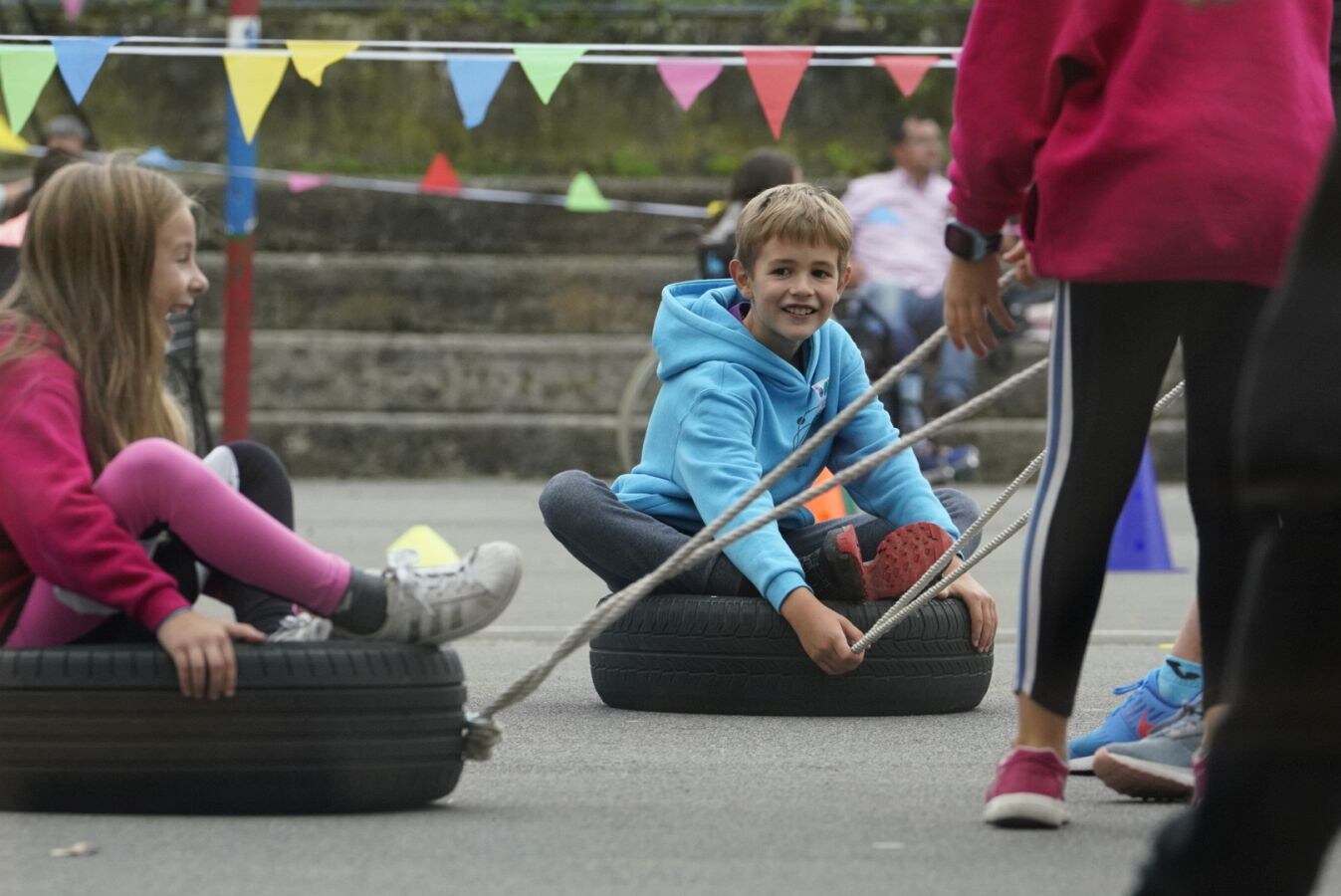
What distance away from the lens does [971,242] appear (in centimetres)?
329

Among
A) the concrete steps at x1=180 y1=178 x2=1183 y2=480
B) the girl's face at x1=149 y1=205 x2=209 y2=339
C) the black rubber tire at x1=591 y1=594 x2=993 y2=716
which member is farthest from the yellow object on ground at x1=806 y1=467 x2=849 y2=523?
the concrete steps at x1=180 y1=178 x2=1183 y2=480

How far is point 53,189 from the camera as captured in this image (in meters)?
3.41

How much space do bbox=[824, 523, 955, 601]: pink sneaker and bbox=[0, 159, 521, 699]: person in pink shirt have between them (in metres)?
1.23

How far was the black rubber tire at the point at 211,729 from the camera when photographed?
3096 mm

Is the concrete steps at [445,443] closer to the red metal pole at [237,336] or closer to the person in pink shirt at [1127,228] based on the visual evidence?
the red metal pole at [237,336]

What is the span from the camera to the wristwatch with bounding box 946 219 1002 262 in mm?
3283

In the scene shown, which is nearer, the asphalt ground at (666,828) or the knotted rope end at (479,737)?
the asphalt ground at (666,828)

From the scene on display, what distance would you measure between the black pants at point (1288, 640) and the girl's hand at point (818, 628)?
2.13 m

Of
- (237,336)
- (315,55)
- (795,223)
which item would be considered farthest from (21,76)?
(795,223)

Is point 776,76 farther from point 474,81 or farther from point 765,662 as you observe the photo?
point 765,662

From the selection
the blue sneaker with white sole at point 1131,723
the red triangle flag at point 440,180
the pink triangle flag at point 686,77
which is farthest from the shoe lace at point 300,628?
the red triangle flag at point 440,180

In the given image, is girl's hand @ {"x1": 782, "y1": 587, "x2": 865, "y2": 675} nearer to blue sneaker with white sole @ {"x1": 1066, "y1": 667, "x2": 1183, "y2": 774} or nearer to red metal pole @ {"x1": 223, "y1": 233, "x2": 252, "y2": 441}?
blue sneaker with white sole @ {"x1": 1066, "y1": 667, "x2": 1183, "y2": 774}

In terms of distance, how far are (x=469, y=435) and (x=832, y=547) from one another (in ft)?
26.5

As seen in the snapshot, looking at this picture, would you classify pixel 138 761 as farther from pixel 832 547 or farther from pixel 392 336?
pixel 392 336
